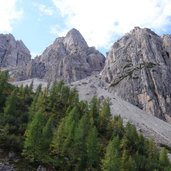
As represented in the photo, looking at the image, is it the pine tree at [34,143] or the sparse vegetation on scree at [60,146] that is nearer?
the pine tree at [34,143]

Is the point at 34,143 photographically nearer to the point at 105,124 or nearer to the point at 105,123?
the point at 105,124

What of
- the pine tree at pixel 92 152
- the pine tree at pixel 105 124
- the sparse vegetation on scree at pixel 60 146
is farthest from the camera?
the pine tree at pixel 105 124

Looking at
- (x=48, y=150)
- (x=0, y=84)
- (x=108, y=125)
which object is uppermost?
(x=0, y=84)

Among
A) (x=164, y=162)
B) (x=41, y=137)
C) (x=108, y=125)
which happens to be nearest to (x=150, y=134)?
(x=108, y=125)

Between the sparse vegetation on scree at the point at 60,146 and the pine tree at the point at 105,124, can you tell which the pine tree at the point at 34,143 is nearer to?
the sparse vegetation on scree at the point at 60,146

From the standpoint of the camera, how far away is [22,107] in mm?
113438

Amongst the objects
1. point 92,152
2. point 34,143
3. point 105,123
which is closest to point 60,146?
point 92,152

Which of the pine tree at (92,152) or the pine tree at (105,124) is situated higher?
the pine tree at (105,124)

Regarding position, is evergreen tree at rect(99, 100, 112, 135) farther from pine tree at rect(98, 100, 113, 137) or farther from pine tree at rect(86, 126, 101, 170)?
pine tree at rect(86, 126, 101, 170)

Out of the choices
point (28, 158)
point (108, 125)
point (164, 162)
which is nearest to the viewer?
point (28, 158)

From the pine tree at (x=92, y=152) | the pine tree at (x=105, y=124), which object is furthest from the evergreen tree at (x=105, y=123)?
the pine tree at (x=92, y=152)

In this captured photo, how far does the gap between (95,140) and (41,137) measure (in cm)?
1403

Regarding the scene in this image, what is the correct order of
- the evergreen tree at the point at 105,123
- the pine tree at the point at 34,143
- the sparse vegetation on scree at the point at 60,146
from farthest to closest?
1. the evergreen tree at the point at 105,123
2. the sparse vegetation on scree at the point at 60,146
3. the pine tree at the point at 34,143

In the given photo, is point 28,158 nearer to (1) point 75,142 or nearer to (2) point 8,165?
(2) point 8,165
